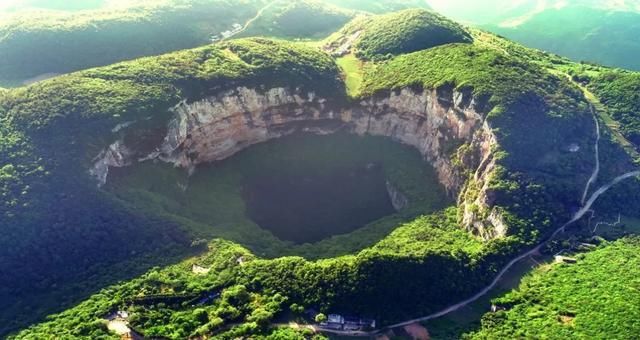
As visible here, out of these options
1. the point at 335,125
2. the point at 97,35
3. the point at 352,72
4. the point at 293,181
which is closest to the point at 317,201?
the point at 293,181

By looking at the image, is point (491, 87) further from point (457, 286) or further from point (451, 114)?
point (457, 286)

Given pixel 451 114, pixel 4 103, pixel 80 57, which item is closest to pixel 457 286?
pixel 451 114

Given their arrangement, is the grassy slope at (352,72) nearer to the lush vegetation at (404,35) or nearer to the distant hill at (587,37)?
the lush vegetation at (404,35)

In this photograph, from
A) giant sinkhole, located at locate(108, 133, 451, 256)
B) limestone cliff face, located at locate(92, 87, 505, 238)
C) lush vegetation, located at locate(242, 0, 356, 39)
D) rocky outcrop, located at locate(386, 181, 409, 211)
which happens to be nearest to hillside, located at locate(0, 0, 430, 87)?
lush vegetation, located at locate(242, 0, 356, 39)

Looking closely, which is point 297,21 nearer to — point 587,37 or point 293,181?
point 293,181

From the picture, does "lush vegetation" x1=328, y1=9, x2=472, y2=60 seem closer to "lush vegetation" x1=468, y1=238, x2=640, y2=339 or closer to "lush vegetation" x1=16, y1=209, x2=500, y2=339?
"lush vegetation" x1=16, y1=209, x2=500, y2=339
